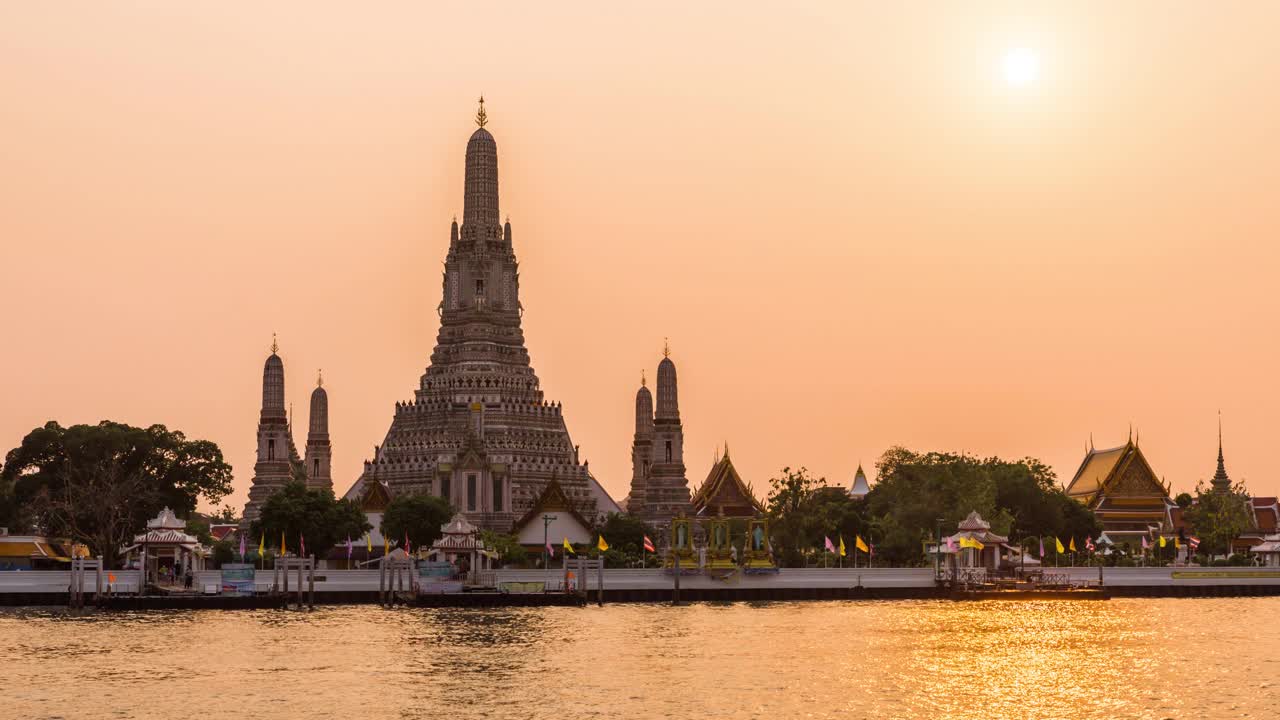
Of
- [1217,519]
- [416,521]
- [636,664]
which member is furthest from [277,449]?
[636,664]

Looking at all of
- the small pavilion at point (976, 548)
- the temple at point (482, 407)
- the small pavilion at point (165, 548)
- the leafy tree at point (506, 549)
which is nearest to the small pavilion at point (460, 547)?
the small pavilion at point (165, 548)

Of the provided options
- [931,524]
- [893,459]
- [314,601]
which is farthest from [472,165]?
[314,601]

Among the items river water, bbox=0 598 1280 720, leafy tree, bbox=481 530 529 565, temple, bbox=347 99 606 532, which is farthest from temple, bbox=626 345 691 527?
river water, bbox=0 598 1280 720

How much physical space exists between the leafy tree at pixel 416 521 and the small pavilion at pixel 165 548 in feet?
68.7

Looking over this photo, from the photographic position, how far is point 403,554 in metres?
106

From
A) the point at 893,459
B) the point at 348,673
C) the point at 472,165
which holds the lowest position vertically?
the point at 348,673

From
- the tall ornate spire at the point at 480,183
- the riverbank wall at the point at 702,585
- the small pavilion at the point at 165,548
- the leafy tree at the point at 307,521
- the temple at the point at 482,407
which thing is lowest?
the riverbank wall at the point at 702,585

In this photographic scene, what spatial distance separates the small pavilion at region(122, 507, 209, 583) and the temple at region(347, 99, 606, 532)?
39.1 metres

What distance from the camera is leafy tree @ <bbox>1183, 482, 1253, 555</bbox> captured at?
144625mm

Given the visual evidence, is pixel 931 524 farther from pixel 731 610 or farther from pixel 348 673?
pixel 348 673

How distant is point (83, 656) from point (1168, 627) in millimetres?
45439

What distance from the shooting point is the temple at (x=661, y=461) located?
151625 mm

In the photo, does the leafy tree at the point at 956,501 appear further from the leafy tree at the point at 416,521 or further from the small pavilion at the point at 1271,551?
the leafy tree at the point at 416,521

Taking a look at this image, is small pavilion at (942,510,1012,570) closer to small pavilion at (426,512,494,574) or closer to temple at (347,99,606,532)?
small pavilion at (426,512,494,574)
